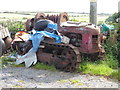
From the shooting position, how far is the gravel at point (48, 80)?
6.59 m

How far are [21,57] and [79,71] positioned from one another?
232 centimetres

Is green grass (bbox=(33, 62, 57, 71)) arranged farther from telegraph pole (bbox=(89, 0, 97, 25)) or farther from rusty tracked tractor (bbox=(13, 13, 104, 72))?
telegraph pole (bbox=(89, 0, 97, 25))

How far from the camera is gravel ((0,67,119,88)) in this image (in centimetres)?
659

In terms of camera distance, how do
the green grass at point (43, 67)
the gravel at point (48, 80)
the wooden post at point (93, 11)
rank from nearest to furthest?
the gravel at point (48, 80)
the green grass at point (43, 67)
the wooden post at point (93, 11)

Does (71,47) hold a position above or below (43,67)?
above

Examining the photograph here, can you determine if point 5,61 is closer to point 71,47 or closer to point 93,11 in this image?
point 71,47

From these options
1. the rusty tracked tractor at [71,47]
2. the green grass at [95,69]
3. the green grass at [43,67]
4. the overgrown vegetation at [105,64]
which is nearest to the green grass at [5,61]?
the overgrown vegetation at [105,64]

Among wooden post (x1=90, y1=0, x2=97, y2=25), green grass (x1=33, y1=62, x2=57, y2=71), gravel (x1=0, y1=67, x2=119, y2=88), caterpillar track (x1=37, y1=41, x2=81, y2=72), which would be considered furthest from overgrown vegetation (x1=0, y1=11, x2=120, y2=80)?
wooden post (x1=90, y1=0, x2=97, y2=25)

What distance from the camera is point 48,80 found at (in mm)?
7137

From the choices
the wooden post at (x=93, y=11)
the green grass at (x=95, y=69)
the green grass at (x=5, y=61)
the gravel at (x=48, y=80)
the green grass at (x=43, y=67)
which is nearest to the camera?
the gravel at (x=48, y=80)

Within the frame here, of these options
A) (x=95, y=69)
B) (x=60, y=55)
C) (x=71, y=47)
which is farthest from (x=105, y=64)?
(x=60, y=55)

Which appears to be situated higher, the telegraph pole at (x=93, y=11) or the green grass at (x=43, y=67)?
the telegraph pole at (x=93, y=11)

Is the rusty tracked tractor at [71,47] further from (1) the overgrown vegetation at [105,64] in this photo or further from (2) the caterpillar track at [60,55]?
(1) the overgrown vegetation at [105,64]

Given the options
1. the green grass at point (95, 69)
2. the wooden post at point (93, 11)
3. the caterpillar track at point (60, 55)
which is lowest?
the green grass at point (95, 69)
